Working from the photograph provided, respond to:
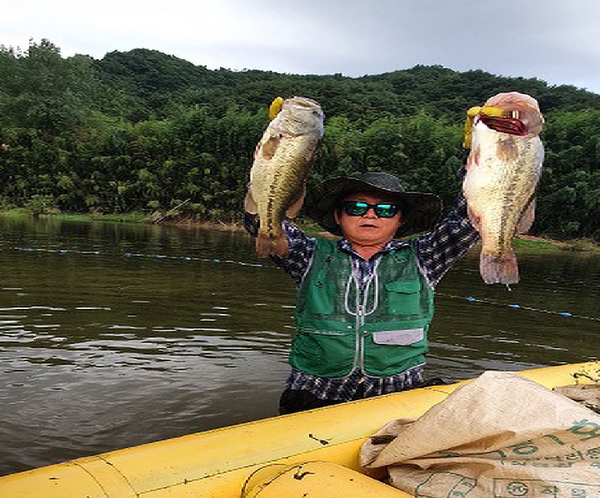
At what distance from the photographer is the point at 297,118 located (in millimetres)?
2361

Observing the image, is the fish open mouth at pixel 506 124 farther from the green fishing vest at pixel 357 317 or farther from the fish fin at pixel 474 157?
the green fishing vest at pixel 357 317

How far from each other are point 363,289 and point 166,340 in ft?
12.9

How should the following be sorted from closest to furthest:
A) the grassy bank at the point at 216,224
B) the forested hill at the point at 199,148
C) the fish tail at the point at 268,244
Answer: the fish tail at the point at 268,244, the grassy bank at the point at 216,224, the forested hill at the point at 199,148

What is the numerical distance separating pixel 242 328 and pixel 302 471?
544 centimetres

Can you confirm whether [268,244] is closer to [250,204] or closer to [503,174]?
[250,204]

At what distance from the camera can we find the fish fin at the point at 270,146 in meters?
2.38

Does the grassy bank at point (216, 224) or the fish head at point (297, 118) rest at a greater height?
the fish head at point (297, 118)

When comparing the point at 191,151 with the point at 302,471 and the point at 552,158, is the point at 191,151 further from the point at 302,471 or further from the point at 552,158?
the point at 302,471

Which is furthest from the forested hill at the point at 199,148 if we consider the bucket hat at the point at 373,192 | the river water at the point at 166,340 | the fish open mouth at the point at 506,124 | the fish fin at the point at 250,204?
the fish open mouth at the point at 506,124

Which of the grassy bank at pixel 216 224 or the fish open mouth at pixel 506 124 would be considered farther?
the grassy bank at pixel 216 224

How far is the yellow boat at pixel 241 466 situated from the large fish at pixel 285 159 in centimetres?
89

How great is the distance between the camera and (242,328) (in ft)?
23.9

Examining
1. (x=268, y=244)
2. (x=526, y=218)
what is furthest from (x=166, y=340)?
(x=526, y=218)

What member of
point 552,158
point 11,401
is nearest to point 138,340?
point 11,401
